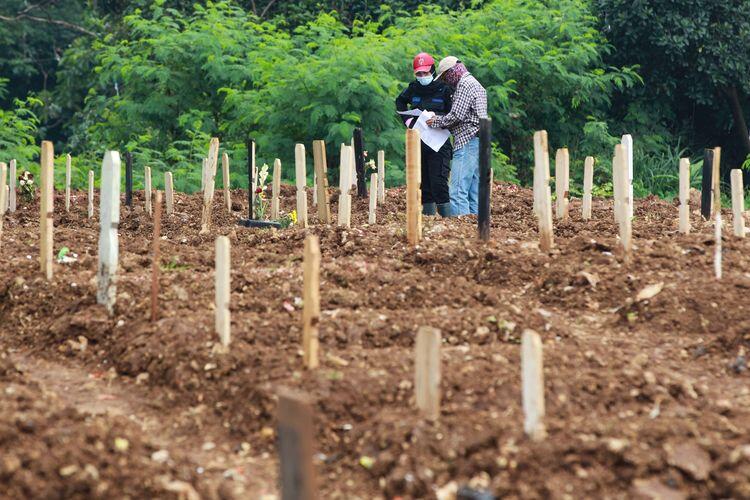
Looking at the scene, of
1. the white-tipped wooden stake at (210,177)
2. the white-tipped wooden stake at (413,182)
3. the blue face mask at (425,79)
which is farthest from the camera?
the blue face mask at (425,79)

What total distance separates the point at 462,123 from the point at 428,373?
5531 mm

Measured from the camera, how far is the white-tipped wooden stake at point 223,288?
192 inches

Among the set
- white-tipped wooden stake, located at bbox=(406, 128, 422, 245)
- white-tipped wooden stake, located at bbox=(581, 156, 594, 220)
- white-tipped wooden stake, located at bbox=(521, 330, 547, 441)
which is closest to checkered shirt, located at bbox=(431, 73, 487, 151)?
white-tipped wooden stake, located at bbox=(581, 156, 594, 220)

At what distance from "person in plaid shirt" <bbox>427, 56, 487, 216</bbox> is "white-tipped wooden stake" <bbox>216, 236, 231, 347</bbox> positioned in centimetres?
461

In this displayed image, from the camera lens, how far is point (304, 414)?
2766 mm

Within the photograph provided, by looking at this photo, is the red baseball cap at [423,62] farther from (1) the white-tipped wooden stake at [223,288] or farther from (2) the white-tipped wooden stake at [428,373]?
(2) the white-tipped wooden stake at [428,373]

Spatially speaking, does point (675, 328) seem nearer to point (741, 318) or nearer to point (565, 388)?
point (741, 318)

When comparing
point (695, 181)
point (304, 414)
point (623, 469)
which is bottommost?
point (623, 469)

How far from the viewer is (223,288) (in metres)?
4.89

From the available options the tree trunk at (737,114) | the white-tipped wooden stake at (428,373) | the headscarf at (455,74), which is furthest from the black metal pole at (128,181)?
the tree trunk at (737,114)

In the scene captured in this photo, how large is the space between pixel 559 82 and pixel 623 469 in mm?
12343

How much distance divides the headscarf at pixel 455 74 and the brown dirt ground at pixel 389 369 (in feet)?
5.73

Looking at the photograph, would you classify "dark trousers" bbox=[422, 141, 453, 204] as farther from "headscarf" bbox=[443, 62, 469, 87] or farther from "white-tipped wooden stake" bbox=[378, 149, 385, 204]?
"white-tipped wooden stake" bbox=[378, 149, 385, 204]

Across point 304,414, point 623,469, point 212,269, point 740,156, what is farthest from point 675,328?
point 740,156
